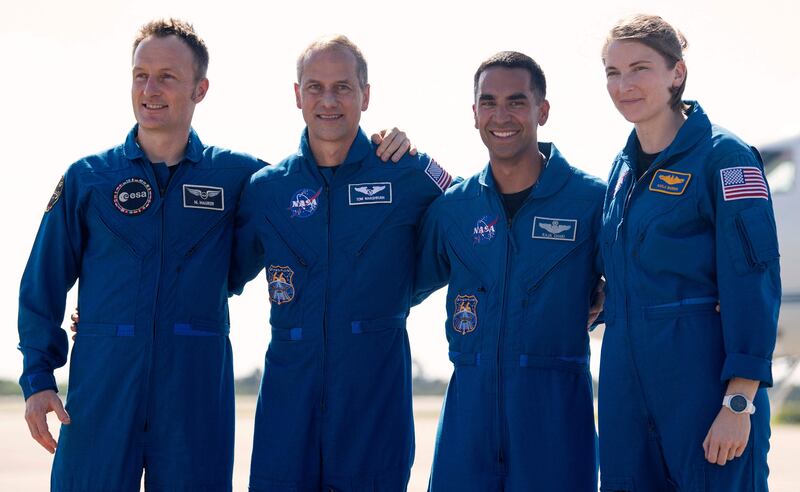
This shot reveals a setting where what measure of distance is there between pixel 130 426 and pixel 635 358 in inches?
84.7

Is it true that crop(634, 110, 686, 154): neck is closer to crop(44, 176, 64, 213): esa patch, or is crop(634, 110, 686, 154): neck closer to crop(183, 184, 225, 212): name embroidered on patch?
crop(183, 184, 225, 212): name embroidered on patch

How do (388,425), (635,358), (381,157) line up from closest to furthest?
(635,358)
(388,425)
(381,157)

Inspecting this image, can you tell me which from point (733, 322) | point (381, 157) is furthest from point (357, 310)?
point (733, 322)

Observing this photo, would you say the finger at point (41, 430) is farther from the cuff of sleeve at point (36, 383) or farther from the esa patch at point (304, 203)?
the esa patch at point (304, 203)

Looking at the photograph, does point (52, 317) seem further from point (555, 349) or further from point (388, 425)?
point (555, 349)

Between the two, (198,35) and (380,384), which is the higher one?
(198,35)

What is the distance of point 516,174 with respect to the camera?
4363 millimetres

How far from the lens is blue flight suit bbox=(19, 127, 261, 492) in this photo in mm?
4191

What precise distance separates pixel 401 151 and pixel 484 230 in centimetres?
69

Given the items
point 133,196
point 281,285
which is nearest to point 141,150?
point 133,196

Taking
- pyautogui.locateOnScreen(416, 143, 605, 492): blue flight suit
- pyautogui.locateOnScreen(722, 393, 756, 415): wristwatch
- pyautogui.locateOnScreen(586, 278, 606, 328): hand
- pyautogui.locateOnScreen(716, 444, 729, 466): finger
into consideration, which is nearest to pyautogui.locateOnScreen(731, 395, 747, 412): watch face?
pyautogui.locateOnScreen(722, 393, 756, 415): wristwatch

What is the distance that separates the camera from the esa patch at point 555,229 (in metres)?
4.12

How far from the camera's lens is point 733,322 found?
132 inches

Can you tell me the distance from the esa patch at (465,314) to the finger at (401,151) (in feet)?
2.68
